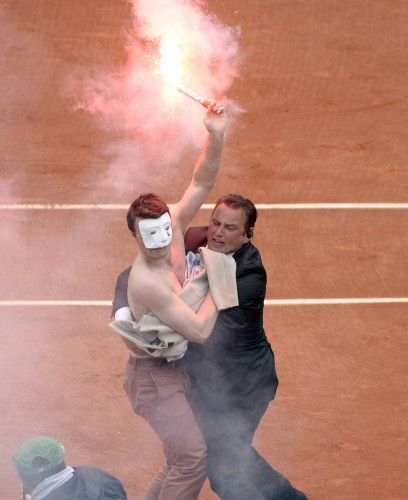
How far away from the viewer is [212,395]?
7.37 meters

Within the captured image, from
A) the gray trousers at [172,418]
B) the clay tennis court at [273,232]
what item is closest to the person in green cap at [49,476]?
the gray trousers at [172,418]

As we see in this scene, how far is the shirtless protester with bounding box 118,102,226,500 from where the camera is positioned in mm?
6891

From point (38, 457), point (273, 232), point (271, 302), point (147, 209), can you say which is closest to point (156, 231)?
point (147, 209)

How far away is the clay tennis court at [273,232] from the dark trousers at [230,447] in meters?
1.10

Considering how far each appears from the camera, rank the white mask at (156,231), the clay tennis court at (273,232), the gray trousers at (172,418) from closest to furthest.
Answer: the white mask at (156,231)
the gray trousers at (172,418)
the clay tennis court at (273,232)

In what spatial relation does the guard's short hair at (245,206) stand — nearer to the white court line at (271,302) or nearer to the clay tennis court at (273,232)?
the clay tennis court at (273,232)

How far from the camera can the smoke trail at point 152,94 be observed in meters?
12.1

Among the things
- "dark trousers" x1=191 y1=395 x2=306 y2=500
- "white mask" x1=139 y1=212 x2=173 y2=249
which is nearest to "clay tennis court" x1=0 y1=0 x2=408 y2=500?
"dark trousers" x1=191 y1=395 x2=306 y2=500

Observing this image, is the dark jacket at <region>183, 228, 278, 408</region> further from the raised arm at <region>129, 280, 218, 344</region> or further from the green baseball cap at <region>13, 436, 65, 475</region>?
the green baseball cap at <region>13, 436, 65, 475</region>

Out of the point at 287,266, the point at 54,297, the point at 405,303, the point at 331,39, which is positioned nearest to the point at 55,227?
the point at 54,297

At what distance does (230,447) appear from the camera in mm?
7359

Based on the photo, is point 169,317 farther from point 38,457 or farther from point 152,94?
point 152,94

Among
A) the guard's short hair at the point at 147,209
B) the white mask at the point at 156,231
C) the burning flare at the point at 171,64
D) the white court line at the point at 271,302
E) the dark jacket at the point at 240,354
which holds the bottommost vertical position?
the white court line at the point at 271,302

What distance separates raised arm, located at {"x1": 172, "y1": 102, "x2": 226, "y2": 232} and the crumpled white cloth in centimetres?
168
